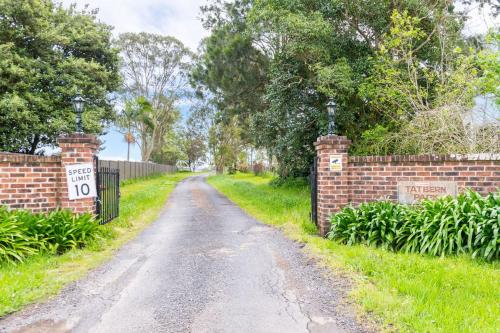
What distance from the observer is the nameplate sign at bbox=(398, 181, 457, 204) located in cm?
639

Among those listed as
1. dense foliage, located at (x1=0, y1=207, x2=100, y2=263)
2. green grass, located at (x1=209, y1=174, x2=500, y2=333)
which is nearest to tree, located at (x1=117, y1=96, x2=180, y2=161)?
dense foliage, located at (x1=0, y1=207, x2=100, y2=263)

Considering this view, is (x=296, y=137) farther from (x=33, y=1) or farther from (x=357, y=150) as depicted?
(x=33, y=1)

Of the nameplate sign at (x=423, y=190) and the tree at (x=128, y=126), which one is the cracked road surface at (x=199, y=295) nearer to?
the nameplate sign at (x=423, y=190)

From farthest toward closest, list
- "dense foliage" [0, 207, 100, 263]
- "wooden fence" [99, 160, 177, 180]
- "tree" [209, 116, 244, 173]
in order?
"tree" [209, 116, 244, 173], "wooden fence" [99, 160, 177, 180], "dense foliage" [0, 207, 100, 263]

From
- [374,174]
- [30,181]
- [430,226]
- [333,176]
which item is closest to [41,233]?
[30,181]

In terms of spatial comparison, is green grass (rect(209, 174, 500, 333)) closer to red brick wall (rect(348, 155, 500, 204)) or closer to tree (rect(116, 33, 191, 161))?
red brick wall (rect(348, 155, 500, 204))

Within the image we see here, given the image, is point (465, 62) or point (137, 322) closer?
point (137, 322)

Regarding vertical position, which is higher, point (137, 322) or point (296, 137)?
point (296, 137)

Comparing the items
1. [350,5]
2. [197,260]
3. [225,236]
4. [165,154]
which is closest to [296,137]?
[350,5]

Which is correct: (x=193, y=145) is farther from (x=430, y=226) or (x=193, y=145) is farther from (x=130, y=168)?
(x=430, y=226)

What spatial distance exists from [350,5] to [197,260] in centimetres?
939

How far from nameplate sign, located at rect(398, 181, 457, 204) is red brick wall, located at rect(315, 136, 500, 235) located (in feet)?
0.25

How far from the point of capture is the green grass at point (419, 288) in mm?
3135

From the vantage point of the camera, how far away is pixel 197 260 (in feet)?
17.9
